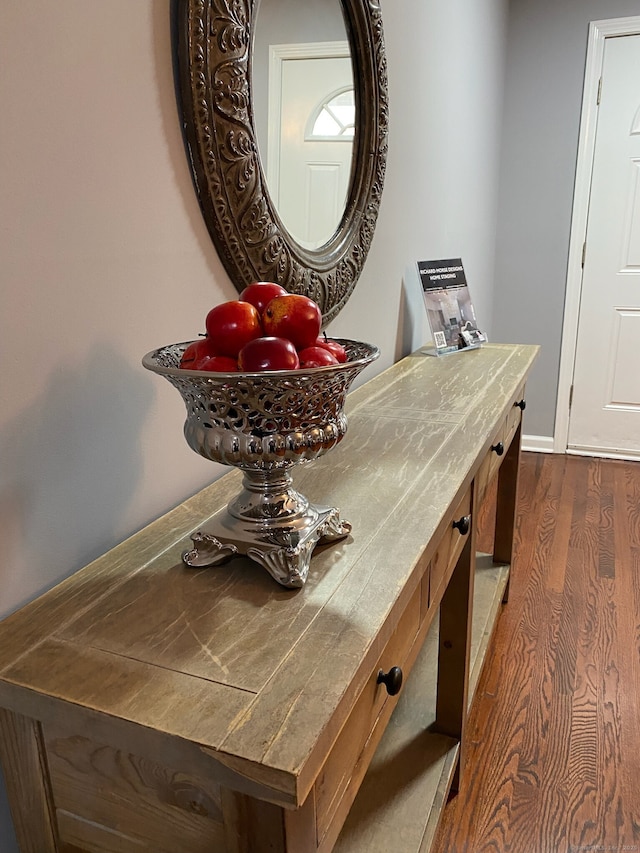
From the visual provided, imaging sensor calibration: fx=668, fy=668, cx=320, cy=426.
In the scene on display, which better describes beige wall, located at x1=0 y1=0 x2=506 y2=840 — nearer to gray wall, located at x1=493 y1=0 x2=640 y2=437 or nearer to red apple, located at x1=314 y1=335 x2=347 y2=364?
red apple, located at x1=314 y1=335 x2=347 y2=364

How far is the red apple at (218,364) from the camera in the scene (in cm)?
72

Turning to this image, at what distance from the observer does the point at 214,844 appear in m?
0.61

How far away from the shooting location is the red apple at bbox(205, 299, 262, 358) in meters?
0.74

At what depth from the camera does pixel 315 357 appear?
747 mm

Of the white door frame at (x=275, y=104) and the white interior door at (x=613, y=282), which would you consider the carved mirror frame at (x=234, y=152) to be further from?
the white interior door at (x=613, y=282)

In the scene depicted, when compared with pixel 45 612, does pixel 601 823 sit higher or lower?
lower

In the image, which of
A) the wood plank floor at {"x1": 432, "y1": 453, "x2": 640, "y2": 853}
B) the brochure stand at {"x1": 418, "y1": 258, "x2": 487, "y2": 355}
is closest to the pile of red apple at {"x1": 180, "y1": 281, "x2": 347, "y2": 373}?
the wood plank floor at {"x1": 432, "y1": 453, "x2": 640, "y2": 853}

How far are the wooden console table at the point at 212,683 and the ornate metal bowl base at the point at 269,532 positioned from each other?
0.02 metres

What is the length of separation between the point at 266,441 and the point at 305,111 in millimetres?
852

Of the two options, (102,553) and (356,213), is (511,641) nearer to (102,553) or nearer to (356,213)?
(356,213)

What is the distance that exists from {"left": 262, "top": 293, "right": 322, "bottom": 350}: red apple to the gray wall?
3137 mm

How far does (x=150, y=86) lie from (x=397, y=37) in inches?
45.6

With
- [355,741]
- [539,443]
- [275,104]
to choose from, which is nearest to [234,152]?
[275,104]

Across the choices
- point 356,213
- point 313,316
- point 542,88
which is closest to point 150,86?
point 313,316
